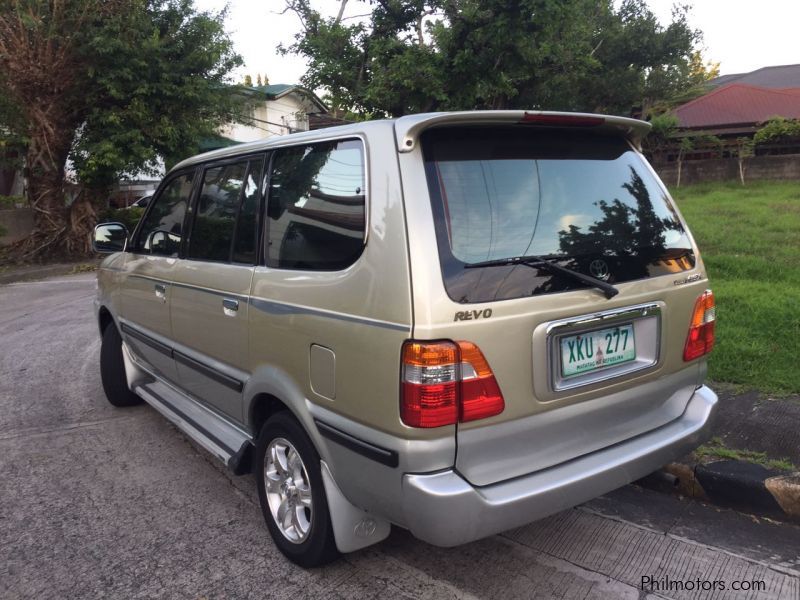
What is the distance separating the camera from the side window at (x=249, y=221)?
3018 millimetres

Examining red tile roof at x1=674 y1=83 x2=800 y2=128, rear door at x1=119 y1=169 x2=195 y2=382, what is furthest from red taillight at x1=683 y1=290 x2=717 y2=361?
red tile roof at x1=674 y1=83 x2=800 y2=128

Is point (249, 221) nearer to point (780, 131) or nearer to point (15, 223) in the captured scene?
point (15, 223)

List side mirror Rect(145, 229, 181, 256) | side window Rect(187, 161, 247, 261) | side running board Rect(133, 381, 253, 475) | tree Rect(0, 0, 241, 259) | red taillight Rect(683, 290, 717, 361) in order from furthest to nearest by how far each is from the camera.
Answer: tree Rect(0, 0, 241, 259)
side mirror Rect(145, 229, 181, 256)
side window Rect(187, 161, 247, 261)
side running board Rect(133, 381, 253, 475)
red taillight Rect(683, 290, 717, 361)

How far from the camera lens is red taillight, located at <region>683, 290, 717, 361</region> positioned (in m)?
2.84

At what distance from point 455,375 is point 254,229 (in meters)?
1.37

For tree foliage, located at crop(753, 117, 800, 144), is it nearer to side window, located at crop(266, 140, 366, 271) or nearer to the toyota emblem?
the toyota emblem

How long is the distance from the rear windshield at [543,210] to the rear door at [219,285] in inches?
43.6

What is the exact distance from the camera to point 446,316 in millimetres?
2133

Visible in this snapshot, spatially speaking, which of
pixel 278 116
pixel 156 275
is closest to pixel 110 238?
pixel 156 275

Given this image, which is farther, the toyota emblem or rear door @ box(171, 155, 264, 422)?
rear door @ box(171, 155, 264, 422)

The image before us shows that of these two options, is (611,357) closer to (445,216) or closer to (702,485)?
(445,216)

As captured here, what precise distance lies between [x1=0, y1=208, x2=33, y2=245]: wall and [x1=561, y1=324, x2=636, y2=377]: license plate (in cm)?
1520

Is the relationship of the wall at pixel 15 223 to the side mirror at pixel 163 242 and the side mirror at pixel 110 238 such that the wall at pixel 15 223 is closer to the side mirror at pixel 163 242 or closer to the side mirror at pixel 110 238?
the side mirror at pixel 110 238
